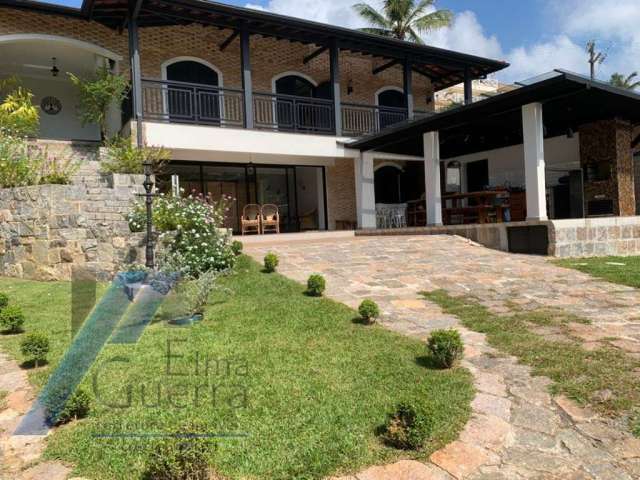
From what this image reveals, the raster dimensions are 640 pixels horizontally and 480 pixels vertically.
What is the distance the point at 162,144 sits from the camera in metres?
10.8

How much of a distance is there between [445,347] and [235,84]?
1221cm

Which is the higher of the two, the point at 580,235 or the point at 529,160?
the point at 529,160

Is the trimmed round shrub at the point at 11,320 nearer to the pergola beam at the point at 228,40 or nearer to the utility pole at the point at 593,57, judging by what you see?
the pergola beam at the point at 228,40

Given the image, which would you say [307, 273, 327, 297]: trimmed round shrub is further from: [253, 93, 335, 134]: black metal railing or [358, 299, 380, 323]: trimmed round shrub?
[253, 93, 335, 134]: black metal railing

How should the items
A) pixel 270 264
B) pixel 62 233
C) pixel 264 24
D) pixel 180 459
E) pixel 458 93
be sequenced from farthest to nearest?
pixel 458 93 < pixel 264 24 < pixel 62 233 < pixel 270 264 < pixel 180 459

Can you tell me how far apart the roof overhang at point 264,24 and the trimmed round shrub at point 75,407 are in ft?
32.8

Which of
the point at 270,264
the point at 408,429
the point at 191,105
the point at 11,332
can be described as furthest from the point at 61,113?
the point at 408,429

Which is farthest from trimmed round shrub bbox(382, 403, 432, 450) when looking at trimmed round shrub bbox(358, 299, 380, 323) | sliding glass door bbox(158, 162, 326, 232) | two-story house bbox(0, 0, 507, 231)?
sliding glass door bbox(158, 162, 326, 232)

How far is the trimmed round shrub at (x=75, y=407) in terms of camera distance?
2830mm

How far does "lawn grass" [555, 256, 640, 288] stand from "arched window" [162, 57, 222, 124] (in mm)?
8777

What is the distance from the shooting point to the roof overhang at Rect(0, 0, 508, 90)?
35.3ft

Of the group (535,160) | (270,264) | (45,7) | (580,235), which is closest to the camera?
(270,264)

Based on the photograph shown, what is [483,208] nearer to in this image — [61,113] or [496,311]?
[496,311]

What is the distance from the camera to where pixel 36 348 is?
3771 millimetres
